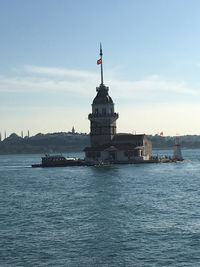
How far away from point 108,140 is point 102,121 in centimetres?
625

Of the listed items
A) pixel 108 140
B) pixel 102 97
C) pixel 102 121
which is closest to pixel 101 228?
pixel 108 140

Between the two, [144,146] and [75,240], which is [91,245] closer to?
[75,240]

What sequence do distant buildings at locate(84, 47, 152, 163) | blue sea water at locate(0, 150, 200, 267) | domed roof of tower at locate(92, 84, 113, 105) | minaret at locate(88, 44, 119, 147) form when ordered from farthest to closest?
domed roof of tower at locate(92, 84, 113, 105) < minaret at locate(88, 44, 119, 147) < distant buildings at locate(84, 47, 152, 163) < blue sea water at locate(0, 150, 200, 267)

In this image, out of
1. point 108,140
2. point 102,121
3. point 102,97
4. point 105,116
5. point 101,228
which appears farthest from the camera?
point 102,97

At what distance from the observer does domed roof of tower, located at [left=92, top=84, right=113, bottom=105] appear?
14425 cm

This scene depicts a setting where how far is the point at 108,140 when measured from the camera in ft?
467

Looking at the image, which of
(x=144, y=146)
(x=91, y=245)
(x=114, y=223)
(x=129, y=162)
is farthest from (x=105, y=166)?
(x=91, y=245)

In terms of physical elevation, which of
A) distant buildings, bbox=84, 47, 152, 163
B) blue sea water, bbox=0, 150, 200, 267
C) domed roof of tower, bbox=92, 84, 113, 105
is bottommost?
blue sea water, bbox=0, 150, 200, 267

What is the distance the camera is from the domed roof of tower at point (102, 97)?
473 ft

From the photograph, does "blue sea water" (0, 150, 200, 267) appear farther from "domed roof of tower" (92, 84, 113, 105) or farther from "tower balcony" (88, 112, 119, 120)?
"domed roof of tower" (92, 84, 113, 105)

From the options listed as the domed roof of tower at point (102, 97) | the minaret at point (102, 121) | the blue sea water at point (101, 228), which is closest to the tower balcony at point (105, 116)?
the minaret at point (102, 121)

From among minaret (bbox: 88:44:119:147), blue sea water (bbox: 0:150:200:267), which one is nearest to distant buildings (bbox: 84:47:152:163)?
minaret (bbox: 88:44:119:147)

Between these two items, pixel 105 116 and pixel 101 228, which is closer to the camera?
pixel 101 228

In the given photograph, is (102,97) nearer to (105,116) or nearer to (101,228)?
(105,116)
